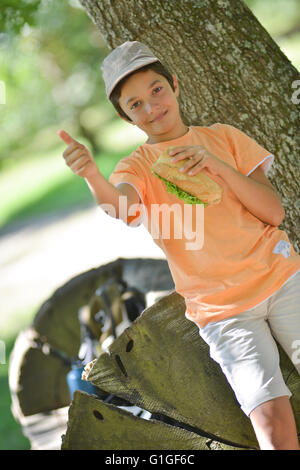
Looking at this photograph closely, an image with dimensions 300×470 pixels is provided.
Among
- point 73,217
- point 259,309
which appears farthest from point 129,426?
point 73,217

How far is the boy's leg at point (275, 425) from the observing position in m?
2.12

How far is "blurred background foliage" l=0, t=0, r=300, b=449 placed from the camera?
41.3 feet

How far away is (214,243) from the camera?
2.42m

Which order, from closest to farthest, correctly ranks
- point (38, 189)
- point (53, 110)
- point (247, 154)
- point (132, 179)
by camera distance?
point (132, 179), point (247, 154), point (53, 110), point (38, 189)

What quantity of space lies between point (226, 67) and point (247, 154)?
699 mm

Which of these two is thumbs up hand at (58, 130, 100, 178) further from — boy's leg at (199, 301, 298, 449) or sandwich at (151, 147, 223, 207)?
boy's leg at (199, 301, 298, 449)

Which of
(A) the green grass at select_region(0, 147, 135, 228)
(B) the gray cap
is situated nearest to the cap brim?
(B) the gray cap

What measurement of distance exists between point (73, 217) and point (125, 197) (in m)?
8.82

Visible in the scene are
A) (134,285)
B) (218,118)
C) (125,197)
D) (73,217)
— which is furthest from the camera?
(73,217)

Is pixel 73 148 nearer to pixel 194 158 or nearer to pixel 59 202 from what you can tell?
pixel 194 158

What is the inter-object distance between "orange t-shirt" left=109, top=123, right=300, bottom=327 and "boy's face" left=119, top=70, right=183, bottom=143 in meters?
0.10

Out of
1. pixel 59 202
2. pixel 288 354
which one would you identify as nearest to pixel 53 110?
pixel 59 202

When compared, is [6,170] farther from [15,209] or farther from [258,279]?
[258,279]

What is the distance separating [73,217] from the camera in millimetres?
11023
